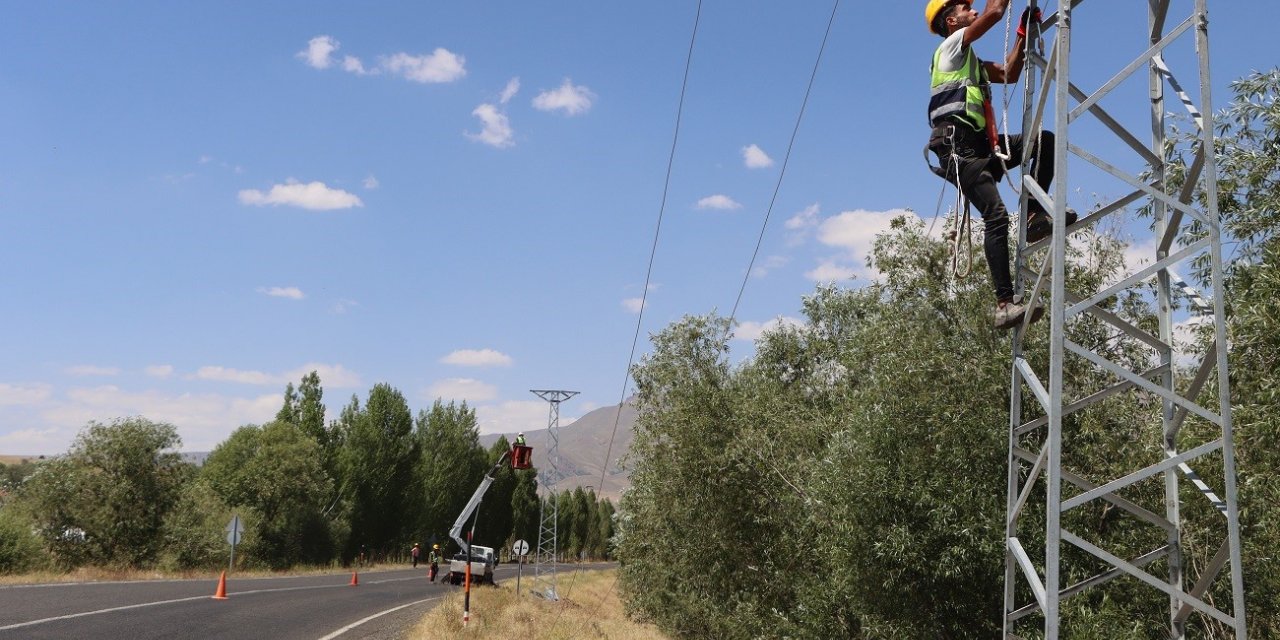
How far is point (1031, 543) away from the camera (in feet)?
36.8

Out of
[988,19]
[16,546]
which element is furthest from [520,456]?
[16,546]

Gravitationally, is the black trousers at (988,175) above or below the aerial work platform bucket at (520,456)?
above

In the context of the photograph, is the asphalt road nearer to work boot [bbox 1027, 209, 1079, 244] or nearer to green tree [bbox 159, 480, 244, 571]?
work boot [bbox 1027, 209, 1079, 244]

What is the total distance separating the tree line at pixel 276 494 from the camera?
124 feet

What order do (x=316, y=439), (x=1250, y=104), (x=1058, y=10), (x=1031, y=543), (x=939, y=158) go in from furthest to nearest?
(x=316, y=439) → (x=1031, y=543) → (x=1250, y=104) → (x=939, y=158) → (x=1058, y=10)

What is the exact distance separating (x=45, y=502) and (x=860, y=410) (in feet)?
119

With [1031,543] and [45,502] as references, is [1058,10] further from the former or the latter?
[45,502]

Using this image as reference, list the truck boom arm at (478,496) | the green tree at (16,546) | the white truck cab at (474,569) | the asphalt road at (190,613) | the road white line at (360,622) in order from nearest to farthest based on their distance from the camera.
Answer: the asphalt road at (190,613)
the road white line at (360,622)
the truck boom arm at (478,496)
the green tree at (16,546)
the white truck cab at (474,569)

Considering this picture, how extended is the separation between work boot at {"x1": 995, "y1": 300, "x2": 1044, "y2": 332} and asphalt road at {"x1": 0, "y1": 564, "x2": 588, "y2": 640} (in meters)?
13.3

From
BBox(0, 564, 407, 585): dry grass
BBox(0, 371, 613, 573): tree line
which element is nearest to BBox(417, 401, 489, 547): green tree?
BBox(0, 371, 613, 573): tree line

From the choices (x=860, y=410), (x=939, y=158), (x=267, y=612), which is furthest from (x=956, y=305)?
(x=267, y=612)

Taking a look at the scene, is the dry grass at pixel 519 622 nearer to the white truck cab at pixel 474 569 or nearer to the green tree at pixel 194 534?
the white truck cab at pixel 474 569

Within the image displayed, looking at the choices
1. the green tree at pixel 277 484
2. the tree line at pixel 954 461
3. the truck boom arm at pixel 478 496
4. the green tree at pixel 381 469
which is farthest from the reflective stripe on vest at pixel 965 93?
the green tree at pixel 381 469

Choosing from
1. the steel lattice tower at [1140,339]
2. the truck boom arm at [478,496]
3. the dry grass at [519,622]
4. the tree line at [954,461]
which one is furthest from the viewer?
the truck boom arm at [478,496]
